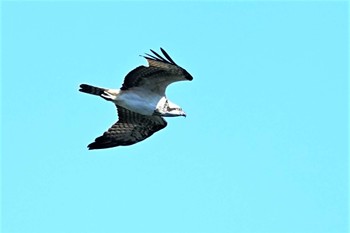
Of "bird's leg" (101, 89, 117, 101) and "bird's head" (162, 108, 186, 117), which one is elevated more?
"bird's leg" (101, 89, 117, 101)

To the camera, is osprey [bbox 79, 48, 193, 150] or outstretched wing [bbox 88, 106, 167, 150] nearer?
osprey [bbox 79, 48, 193, 150]

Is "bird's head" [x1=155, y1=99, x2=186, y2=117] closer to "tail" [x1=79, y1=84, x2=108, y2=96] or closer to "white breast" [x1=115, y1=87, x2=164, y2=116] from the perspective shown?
"white breast" [x1=115, y1=87, x2=164, y2=116]

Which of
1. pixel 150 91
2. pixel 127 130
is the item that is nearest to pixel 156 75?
pixel 150 91

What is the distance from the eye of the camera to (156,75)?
21344mm

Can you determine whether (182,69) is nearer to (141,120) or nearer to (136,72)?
(136,72)

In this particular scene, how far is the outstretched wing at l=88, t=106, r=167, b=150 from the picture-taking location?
2319cm

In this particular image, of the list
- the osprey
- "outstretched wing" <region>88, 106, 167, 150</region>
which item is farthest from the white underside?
"outstretched wing" <region>88, 106, 167, 150</region>

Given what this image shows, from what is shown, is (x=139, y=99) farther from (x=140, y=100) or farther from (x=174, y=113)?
(x=174, y=113)

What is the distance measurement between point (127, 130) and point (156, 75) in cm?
250

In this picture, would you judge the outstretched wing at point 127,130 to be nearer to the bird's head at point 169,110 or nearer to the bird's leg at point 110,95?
the bird's head at point 169,110

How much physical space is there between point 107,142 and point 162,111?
2030 millimetres

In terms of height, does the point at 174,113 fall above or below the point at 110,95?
below

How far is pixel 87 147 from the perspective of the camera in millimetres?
22969

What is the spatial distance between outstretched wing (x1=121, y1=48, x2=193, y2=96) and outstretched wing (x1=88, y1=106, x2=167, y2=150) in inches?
61.4
